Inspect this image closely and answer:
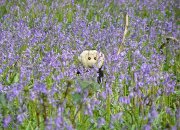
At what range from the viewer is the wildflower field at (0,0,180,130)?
2.79 m

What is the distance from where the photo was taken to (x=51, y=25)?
605 centimetres

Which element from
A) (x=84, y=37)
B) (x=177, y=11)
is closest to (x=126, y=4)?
(x=177, y=11)

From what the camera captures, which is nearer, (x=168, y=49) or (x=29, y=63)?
(x=29, y=63)

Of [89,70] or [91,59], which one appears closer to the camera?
[89,70]

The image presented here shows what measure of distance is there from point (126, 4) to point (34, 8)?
1.73m

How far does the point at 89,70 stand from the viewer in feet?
12.8

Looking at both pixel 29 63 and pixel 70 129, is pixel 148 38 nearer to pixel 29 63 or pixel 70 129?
pixel 29 63

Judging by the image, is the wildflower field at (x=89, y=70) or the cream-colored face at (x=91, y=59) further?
the cream-colored face at (x=91, y=59)

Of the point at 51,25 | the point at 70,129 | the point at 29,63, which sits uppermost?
the point at 51,25

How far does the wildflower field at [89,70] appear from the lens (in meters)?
2.79

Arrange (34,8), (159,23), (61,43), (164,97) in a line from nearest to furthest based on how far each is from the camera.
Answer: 1. (164,97)
2. (61,43)
3. (159,23)
4. (34,8)

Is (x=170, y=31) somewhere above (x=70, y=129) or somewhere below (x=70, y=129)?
above

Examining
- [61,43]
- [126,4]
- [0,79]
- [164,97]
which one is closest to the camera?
[164,97]

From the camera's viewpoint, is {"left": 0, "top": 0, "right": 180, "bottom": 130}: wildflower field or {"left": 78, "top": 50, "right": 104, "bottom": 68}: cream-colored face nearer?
{"left": 0, "top": 0, "right": 180, "bottom": 130}: wildflower field
